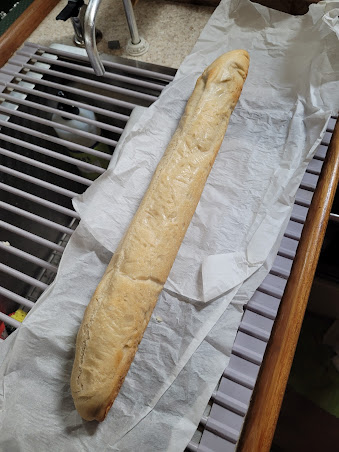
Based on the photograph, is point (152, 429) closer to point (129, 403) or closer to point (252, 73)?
point (129, 403)

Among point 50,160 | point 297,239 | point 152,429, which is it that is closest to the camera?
point 152,429

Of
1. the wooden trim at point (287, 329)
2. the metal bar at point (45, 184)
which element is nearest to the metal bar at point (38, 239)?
the metal bar at point (45, 184)

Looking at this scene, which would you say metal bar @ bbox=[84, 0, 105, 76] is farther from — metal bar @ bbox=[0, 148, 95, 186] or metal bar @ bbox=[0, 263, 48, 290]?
metal bar @ bbox=[0, 263, 48, 290]

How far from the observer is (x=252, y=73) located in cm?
98

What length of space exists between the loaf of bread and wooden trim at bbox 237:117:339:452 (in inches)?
9.4

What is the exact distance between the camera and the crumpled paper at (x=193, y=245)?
2.18 feet

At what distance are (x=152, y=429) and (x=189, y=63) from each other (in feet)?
2.90

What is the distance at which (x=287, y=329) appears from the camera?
2.32 ft

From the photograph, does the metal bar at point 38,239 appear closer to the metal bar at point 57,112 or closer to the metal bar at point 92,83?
the metal bar at point 57,112

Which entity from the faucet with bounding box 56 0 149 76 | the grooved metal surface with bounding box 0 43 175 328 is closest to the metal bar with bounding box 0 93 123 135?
the grooved metal surface with bounding box 0 43 175 328

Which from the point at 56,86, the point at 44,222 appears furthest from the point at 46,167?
the point at 56,86

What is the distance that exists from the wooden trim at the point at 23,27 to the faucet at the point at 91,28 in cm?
Result: 16

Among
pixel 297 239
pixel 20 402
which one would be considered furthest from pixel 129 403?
pixel 297 239

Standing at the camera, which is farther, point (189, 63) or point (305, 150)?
point (189, 63)
